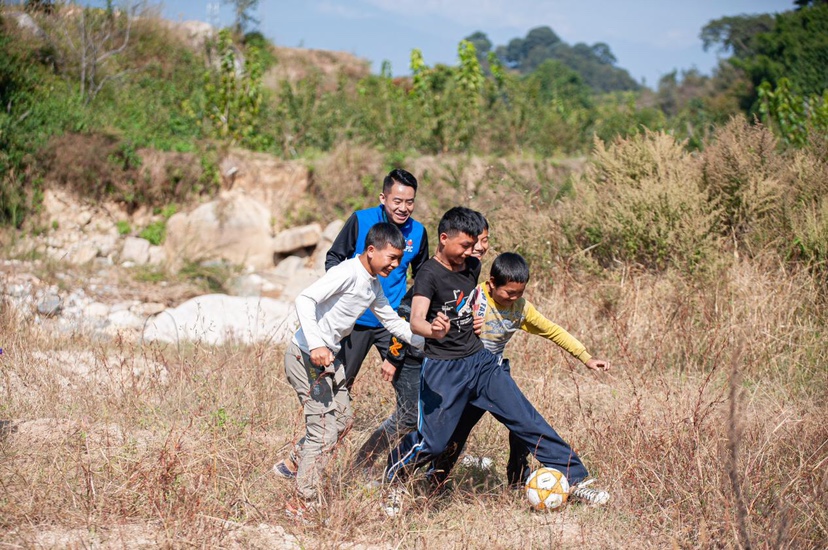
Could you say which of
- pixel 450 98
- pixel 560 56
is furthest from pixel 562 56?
pixel 450 98

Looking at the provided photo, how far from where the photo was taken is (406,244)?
4586mm

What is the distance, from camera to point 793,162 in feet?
28.9

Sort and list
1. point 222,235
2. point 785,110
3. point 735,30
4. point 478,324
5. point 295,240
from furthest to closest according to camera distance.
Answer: point 735,30
point 785,110
point 295,240
point 222,235
point 478,324

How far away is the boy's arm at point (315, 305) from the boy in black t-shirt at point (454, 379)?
42 centimetres

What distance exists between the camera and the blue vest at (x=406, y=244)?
4594 mm

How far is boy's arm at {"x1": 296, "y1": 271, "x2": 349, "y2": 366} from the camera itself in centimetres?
371

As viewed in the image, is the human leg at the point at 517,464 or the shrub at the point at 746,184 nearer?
the human leg at the point at 517,464

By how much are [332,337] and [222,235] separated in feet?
32.9

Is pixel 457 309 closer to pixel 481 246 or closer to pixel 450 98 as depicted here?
pixel 481 246

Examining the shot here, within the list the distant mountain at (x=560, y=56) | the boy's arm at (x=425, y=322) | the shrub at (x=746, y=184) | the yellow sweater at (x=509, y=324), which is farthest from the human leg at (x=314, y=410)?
the distant mountain at (x=560, y=56)

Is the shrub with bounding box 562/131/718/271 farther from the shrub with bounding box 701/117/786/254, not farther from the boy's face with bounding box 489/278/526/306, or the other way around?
the boy's face with bounding box 489/278/526/306

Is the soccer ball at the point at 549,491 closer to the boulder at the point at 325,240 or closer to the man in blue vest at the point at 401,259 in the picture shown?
the man in blue vest at the point at 401,259

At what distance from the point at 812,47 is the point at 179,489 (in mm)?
26303

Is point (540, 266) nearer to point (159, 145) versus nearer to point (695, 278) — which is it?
point (695, 278)
